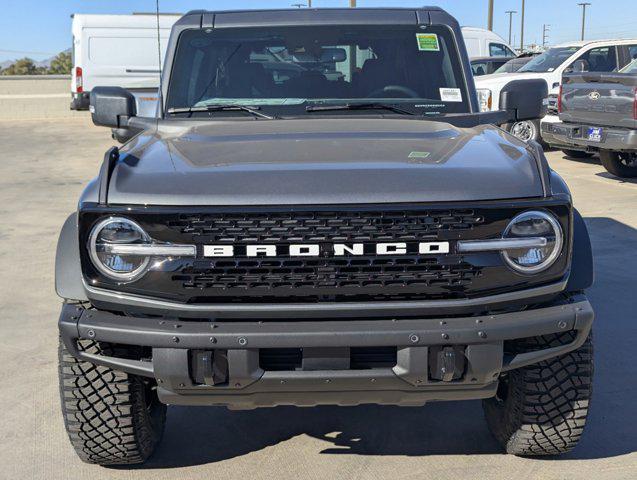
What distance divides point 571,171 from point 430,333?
A: 31.3ft

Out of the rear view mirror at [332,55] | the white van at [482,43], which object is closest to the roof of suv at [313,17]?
the rear view mirror at [332,55]

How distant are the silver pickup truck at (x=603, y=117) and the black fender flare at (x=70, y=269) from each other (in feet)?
27.2

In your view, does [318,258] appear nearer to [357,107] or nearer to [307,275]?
[307,275]

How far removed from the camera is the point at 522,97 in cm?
429

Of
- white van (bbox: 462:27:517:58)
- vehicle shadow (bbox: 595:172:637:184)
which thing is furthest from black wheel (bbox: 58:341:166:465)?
white van (bbox: 462:27:517:58)

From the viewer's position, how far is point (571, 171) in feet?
38.2

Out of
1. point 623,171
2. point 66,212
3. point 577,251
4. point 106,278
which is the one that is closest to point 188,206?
point 106,278

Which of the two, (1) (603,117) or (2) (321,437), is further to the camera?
(1) (603,117)

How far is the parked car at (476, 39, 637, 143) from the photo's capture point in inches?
523

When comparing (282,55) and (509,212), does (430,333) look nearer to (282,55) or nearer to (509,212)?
(509,212)

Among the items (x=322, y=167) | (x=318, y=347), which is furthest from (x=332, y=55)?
(x=318, y=347)

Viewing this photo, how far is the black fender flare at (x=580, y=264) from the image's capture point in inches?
117

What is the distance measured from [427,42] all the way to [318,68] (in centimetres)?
Result: 63

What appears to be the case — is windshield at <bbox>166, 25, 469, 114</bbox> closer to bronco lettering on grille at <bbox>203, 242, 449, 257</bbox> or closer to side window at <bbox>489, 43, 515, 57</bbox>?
bronco lettering on grille at <bbox>203, 242, 449, 257</bbox>
